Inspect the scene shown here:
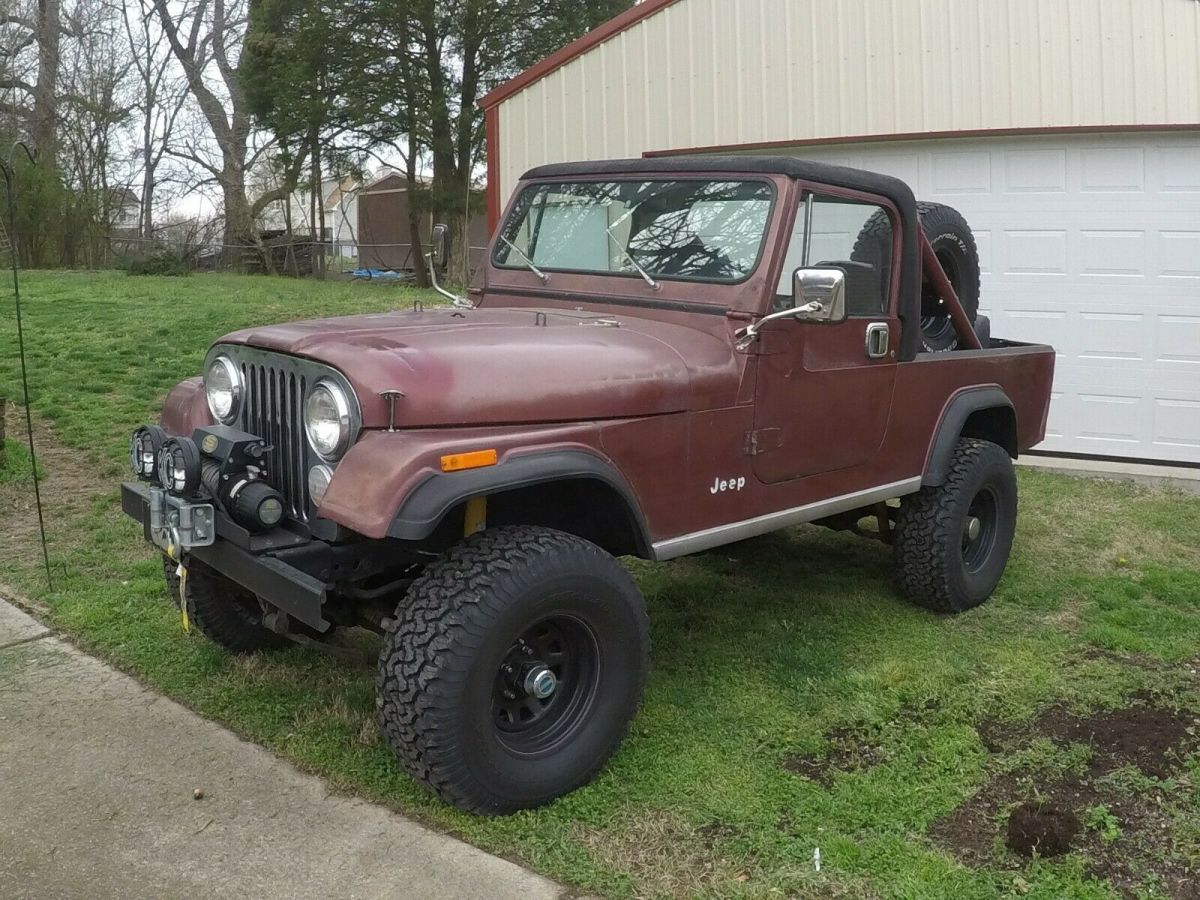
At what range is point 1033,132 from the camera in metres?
7.98

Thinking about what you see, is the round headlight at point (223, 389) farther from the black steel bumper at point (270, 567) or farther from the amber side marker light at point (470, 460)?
the amber side marker light at point (470, 460)

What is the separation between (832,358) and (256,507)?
7.25 feet

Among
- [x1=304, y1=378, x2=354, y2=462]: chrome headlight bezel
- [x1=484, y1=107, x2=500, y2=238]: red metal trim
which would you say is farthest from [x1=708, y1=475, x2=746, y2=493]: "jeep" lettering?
[x1=484, y1=107, x2=500, y2=238]: red metal trim

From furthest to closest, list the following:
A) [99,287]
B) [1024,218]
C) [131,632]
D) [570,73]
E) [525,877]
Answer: [99,287] → [570,73] → [1024,218] → [131,632] → [525,877]

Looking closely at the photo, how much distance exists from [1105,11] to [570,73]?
4198 millimetres

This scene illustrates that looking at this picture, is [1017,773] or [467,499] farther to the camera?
[1017,773]

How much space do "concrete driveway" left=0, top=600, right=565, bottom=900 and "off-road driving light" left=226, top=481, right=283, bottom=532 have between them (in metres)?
0.85

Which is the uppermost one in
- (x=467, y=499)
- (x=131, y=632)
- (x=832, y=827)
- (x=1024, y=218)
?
(x=1024, y=218)

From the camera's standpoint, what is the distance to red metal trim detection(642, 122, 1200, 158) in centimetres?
764

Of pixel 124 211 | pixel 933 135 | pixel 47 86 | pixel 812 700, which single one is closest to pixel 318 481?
pixel 812 700

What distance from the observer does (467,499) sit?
3074mm

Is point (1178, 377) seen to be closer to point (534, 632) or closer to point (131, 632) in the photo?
point (534, 632)

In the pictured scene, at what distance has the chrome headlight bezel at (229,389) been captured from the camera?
362 cm

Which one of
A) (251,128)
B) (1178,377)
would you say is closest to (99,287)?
(251,128)
